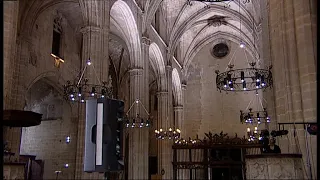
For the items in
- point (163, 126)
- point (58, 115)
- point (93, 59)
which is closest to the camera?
point (93, 59)

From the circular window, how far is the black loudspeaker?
3122cm

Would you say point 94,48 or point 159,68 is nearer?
point 94,48

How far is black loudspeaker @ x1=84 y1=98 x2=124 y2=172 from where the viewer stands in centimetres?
362

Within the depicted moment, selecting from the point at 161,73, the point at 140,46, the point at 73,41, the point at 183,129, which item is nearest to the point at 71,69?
the point at 73,41

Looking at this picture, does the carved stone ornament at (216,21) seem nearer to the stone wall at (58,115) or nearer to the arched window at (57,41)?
the stone wall at (58,115)

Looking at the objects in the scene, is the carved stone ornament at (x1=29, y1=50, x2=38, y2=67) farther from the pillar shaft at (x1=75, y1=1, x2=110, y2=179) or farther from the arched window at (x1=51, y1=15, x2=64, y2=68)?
the pillar shaft at (x1=75, y1=1, x2=110, y2=179)

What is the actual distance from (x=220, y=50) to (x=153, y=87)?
7.08m

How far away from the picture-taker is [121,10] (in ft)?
66.5

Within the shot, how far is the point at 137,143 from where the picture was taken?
2009 cm

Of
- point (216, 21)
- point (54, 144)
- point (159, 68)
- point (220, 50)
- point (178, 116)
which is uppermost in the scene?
point (216, 21)

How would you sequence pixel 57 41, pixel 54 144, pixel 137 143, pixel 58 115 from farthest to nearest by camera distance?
1. pixel 58 115
2. pixel 54 144
3. pixel 57 41
4. pixel 137 143

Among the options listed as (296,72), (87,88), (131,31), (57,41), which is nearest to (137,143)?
(131,31)

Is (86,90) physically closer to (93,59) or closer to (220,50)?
(93,59)

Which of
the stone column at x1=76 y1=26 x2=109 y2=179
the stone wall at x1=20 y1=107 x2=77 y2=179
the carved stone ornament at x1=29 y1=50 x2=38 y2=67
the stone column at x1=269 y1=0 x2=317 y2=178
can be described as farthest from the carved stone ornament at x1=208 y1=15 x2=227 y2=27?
the stone column at x1=269 y1=0 x2=317 y2=178
